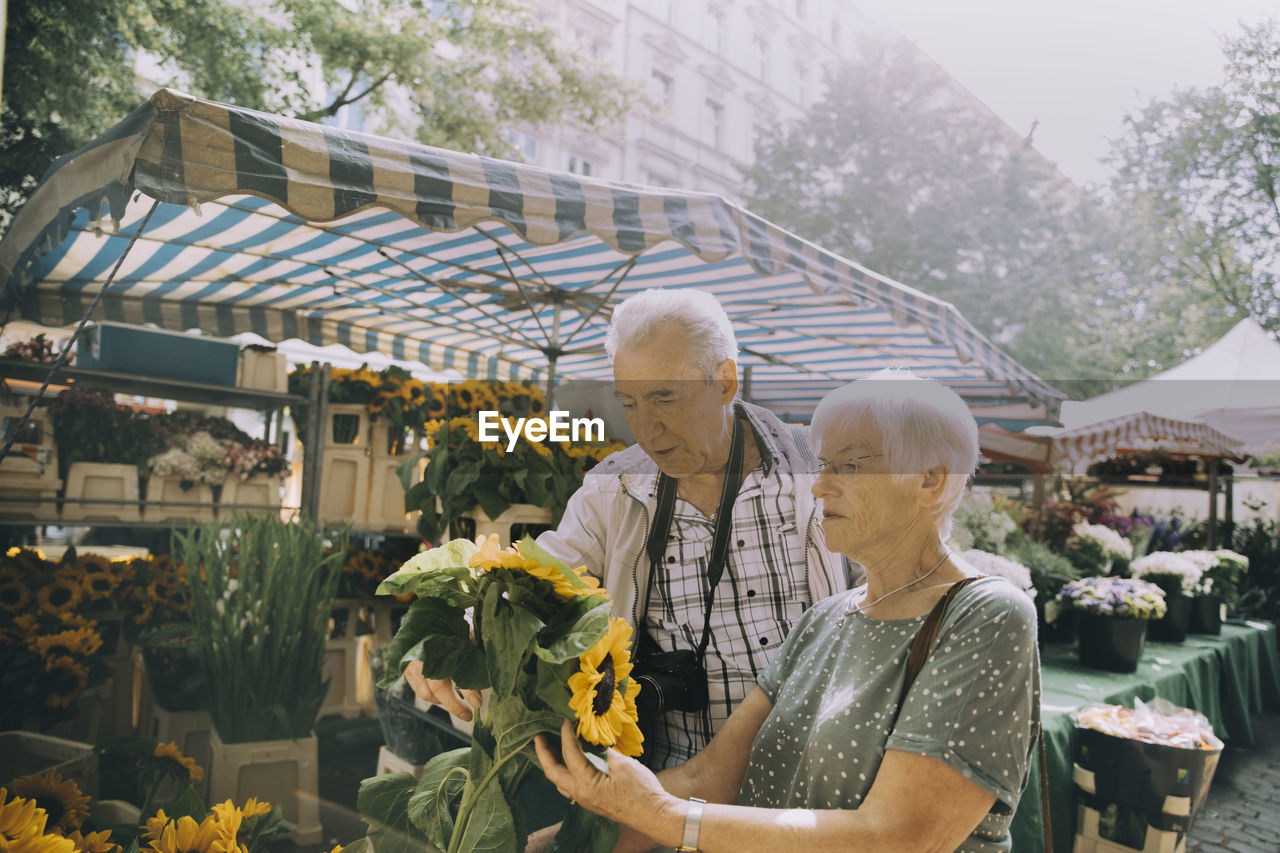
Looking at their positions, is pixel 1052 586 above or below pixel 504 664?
below

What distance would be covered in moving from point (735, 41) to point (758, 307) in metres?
1.23

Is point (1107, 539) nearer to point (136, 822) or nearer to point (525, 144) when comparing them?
point (136, 822)

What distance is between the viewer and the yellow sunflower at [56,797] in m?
1.03

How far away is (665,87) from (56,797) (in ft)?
18.6

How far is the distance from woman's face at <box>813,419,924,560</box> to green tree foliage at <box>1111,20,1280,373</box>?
104 inches

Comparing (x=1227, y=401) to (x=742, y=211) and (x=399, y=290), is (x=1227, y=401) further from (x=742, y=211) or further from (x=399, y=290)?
(x=399, y=290)

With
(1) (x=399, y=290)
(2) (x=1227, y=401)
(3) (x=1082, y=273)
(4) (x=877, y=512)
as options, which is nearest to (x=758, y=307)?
(1) (x=399, y=290)

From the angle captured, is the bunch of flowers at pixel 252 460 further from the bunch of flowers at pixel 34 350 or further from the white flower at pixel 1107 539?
the white flower at pixel 1107 539

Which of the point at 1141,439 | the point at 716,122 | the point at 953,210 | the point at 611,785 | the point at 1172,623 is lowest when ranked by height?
the point at 1172,623

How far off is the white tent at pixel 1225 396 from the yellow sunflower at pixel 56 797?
466cm

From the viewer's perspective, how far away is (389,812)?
86cm

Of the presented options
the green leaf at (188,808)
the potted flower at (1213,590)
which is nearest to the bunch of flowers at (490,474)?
the green leaf at (188,808)

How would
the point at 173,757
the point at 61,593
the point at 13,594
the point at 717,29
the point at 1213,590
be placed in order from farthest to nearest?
the point at 717,29, the point at 1213,590, the point at 61,593, the point at 13,594, the point at 173,757

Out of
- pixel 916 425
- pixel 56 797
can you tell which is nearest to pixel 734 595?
pixel 916 425
